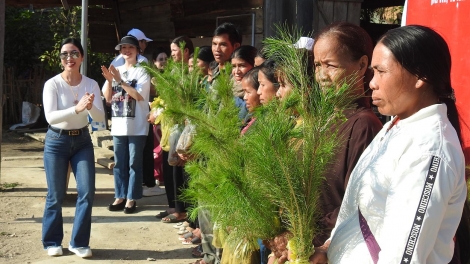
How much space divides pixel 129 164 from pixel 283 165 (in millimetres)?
5145

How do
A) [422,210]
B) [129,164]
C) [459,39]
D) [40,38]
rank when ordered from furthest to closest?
1. [40,38]
2. [129,164]
3. [459,39]
4. [422,210]

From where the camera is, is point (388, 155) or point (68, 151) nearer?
point (388, 155)

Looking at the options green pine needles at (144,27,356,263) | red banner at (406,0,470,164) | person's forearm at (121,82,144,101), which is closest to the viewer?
green pine needles at (144,27,356,263)

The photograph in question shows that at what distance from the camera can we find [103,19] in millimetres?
11109

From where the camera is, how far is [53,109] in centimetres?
543

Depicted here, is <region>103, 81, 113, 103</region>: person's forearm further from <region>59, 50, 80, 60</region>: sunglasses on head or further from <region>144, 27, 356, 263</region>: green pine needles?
<region>144, 27, 356, 263</region>: green pine needles

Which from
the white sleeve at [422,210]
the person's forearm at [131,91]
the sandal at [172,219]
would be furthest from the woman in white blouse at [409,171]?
the person's forearm at [131,91]

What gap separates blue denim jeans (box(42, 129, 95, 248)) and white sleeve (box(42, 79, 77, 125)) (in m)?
0.14

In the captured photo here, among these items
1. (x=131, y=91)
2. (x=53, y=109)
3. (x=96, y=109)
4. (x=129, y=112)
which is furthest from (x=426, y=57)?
(x=129, y=112)

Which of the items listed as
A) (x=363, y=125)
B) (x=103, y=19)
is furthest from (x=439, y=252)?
(x=103, y=19)

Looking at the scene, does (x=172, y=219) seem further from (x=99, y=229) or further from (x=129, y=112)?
(x=129, y=112)

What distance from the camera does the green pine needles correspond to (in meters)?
2.16

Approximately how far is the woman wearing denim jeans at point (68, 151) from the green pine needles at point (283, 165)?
9.90ft

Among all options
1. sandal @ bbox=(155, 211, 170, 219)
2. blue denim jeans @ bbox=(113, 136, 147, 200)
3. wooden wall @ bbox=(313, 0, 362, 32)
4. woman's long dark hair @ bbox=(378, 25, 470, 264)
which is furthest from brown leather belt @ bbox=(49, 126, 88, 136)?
woman's long dark hair @ bbox=(378, 25, 470, 264)
